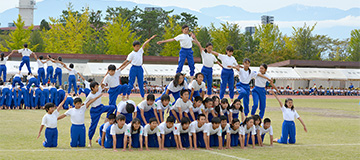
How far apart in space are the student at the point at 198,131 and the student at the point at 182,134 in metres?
0.11

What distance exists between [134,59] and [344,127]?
28.0ft

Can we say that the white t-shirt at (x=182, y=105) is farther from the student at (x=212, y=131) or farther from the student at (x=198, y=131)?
the student at (x=212, y=131)

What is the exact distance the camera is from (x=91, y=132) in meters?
10.9

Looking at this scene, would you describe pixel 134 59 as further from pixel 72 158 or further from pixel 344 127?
pixel 344 127

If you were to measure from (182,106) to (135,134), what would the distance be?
1.54 m

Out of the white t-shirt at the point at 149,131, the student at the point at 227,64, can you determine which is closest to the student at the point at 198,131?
the white t-shirt at the point at 149,131

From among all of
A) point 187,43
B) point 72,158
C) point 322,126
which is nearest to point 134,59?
point 187,43

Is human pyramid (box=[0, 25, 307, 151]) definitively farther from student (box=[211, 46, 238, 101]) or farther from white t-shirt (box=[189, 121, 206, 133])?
student (box=[211, 46, 238, 101])

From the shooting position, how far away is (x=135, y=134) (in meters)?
10.5

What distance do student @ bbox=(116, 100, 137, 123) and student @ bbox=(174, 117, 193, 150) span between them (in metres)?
1.30

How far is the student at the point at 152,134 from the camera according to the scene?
33.5 feet

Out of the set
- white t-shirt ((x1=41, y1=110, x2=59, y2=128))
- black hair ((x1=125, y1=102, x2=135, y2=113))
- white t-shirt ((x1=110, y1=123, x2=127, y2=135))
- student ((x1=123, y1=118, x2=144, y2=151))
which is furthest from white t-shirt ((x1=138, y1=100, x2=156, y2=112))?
white t-shirt ((x1=41, y1=110, x2=59, y2=128))

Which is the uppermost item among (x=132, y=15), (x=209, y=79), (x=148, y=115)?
(x=132, y=15)

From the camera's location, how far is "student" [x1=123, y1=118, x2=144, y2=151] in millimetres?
10070
